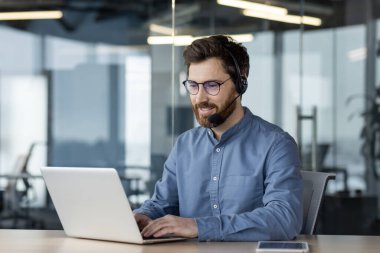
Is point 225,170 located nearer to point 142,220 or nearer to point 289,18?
point 142,220

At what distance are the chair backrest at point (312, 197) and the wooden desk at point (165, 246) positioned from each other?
0.78ft

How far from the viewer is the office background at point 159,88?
7250 mm

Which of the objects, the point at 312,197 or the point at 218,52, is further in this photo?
the point at 312,197

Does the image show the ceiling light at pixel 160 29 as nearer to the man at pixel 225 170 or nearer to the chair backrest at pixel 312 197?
the man at pixel 225 170

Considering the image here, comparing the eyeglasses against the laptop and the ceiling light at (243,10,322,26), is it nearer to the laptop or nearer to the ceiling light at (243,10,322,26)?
the laptop

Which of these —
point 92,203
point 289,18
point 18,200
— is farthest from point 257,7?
point 92,203

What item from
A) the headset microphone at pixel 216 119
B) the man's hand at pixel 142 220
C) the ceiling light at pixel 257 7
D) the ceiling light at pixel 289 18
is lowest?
the man's hand at pixel 142 220

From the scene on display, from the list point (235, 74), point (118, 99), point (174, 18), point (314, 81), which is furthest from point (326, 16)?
point (235, 74)

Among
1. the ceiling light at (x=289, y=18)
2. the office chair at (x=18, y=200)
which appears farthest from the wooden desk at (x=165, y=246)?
the office chair at (x=18, y=200)

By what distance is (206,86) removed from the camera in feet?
11.0

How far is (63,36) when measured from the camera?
24.8ft

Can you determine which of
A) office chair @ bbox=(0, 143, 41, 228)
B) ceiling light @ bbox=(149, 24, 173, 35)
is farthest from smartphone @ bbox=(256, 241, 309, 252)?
office chair @ bbox=(0, 143, 41, 228)

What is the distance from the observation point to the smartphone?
282 centimetres

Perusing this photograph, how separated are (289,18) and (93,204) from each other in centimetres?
448
